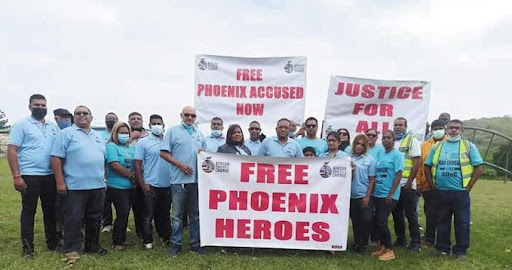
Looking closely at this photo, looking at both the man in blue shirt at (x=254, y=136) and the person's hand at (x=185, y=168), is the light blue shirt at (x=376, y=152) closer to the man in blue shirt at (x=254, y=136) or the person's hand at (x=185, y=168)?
the man in blue shirt at (x=254, y=136)

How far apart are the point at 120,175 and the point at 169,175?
0.66m

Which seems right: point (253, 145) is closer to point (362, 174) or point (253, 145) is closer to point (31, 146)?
point (362, 174)

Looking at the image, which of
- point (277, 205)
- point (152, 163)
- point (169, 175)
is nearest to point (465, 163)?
point (277, 205)

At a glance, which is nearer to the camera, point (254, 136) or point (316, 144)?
point (316, 144)

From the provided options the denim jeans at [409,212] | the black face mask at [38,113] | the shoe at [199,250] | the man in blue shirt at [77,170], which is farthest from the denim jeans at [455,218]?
the black face mask at [38,113]

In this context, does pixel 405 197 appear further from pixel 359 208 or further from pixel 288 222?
pixel 288 222

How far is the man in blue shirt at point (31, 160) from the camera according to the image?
18.7 ft

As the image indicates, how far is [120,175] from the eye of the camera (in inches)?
251

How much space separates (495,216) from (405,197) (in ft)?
18.6

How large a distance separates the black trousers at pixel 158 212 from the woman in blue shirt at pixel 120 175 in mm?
289

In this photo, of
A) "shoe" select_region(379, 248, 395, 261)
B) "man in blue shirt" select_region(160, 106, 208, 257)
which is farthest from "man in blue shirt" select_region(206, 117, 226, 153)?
"shoe" select_region(379, 248, 395, 261)

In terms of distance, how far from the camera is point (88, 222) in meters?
6.05

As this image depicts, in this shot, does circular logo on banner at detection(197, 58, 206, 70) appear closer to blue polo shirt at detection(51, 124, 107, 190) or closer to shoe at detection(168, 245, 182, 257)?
blue polo shirt at detection(51, 124, 107, 190)

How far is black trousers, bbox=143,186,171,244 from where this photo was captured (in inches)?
257
